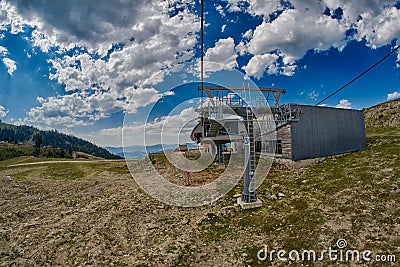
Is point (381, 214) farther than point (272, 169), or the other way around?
point (272, 169)

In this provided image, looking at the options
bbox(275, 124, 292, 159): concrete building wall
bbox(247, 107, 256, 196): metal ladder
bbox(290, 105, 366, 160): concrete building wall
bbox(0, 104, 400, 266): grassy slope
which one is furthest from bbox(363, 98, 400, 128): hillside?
bbox(247, 107, 256, 196): metal ladder

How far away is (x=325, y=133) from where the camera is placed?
27109mm

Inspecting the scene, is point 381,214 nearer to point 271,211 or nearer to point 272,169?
point 271,211

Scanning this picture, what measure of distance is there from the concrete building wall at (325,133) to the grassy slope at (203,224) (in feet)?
21.1

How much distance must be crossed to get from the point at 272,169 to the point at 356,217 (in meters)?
13.9

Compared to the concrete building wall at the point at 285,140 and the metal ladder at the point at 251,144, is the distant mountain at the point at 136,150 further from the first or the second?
the concrete building wall at the point at 285,140

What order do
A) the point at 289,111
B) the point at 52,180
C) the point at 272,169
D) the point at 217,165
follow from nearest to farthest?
1. the point at 289,111
2. the point at 272,169
3. the point at 52,180
4. the point at 217,165

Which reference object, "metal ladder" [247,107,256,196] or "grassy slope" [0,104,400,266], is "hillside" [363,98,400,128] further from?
"metal ladder" [247,107,256,196]

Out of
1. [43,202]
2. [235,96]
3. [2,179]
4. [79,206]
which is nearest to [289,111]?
[235,96]

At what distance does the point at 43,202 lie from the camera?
17906mm

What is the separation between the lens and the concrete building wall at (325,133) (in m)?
25.1

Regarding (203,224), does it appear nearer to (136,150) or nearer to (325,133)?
(136,150)

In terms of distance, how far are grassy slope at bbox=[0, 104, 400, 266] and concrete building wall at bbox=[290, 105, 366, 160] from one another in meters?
6.42

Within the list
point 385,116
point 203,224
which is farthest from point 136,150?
point 385,116
